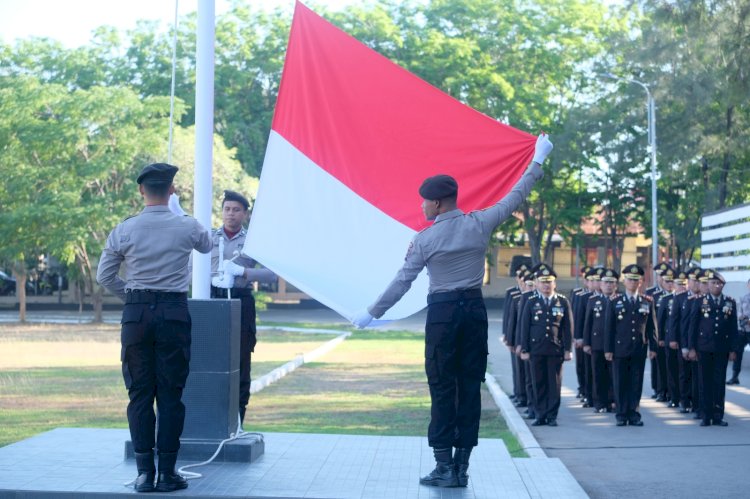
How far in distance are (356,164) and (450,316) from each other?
1731 mm

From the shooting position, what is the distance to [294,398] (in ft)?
52.5

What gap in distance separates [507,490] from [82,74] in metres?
39.6

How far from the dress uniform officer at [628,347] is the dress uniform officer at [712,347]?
0.61 metres

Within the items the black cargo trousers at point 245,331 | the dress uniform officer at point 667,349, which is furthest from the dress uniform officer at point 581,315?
the black cargo trousers at point 245,331

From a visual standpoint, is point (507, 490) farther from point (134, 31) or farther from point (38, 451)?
point (134, 31)

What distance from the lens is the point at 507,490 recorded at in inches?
300

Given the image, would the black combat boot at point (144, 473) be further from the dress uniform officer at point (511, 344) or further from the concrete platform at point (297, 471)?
the dress uniform officer at point (511, 344)

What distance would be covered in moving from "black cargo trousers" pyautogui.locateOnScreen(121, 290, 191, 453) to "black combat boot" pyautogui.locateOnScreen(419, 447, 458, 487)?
1.72m

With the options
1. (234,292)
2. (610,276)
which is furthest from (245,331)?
(610,276)

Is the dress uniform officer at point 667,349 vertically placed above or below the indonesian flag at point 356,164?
below

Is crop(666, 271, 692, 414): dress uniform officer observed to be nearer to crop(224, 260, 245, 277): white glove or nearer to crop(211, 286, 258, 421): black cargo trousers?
crop(211, 286, 258, 421): black cargo trousers

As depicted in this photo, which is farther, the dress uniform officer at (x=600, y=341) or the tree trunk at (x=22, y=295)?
the tree trunk at (x=22, y=295)

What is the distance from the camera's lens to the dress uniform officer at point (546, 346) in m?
13.7

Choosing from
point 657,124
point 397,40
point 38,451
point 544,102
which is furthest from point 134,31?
point 38,451
